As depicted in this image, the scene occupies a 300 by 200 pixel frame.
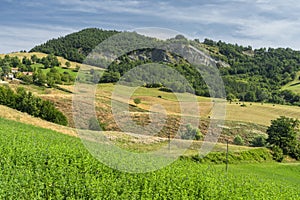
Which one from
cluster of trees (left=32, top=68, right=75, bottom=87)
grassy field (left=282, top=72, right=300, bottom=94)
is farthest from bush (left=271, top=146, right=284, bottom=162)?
grassy field (left=282, top=72, right=300, bottom=94)

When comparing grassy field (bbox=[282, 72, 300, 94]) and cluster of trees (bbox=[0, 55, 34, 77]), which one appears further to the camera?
grassy field (bbox=[282, 72, 300, 94])

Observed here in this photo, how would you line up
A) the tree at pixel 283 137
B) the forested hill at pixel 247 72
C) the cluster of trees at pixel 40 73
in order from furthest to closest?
the forested hill at pixel 247 72 < the cluster of trees at pixel 40 73 < the tree at pixel 283 137

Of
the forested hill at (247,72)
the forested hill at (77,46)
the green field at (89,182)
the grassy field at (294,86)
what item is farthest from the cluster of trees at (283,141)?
the forested hill at (77,46)

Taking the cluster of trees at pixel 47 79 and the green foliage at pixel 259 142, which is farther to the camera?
the cluster of trees at pixel 47 79

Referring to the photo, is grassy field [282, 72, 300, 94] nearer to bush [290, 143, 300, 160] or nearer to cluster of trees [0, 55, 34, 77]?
bush [290, 143, 300, 160]

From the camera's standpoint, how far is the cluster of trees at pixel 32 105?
59781 millimetres

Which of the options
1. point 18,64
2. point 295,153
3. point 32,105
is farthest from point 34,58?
point 295,153

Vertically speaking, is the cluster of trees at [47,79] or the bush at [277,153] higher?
the cluster of trees at [47,79]

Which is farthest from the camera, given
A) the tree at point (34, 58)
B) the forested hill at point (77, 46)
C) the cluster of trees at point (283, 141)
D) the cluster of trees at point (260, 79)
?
the forested hill at point (77, 46)

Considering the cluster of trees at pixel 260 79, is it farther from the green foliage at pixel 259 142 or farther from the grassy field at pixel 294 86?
the green foliage at pixel 259 142

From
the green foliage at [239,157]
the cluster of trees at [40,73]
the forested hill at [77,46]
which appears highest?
the forested hill at [77,46]

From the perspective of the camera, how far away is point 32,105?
198ft

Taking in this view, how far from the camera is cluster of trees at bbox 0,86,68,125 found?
59781 millimetres

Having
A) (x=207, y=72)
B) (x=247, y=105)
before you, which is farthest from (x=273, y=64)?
(x=207, y=72)
